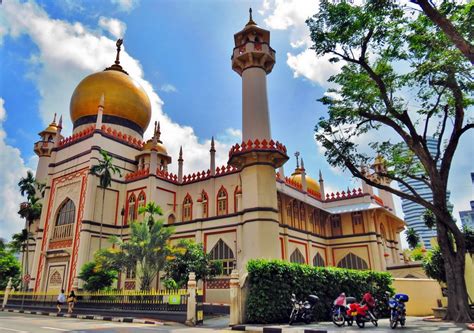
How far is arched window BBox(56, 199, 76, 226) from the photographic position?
23641 millimetres

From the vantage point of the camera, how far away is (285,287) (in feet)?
38.0

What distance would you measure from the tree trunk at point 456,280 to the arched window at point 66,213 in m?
20.7

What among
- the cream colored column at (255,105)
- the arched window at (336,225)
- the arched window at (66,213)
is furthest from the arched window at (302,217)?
the arched window at (66,213)

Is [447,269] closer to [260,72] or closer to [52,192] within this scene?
[260,72]

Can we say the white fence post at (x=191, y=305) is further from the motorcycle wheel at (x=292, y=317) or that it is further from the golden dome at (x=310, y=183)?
the golden dome at (x=310, y=183)

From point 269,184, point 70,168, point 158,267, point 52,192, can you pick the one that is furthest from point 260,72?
point 52,192

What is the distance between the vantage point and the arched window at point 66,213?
77.6 feet

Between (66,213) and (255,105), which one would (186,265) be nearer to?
(255,105)

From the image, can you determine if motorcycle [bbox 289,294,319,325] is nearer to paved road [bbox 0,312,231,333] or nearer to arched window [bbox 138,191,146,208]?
paved road [bbox 0,312,231,333]

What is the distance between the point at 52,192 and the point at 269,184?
667 inches

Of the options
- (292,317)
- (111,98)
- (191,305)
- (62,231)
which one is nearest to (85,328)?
(191,305)

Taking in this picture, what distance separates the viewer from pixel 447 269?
11625mm

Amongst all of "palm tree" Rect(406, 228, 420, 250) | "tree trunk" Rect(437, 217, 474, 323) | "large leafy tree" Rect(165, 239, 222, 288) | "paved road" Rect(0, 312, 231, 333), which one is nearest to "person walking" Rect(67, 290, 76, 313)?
"large leafy tree" Rect(165, 239, 222, 288)

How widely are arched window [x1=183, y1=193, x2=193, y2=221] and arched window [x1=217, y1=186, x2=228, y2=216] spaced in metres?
2.34
